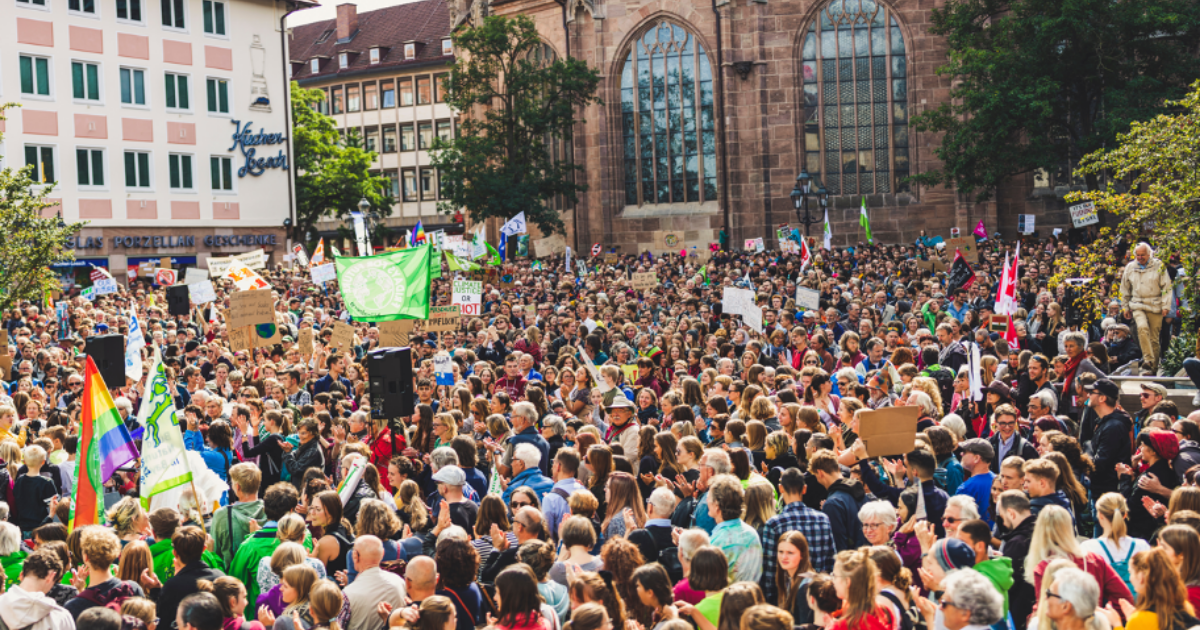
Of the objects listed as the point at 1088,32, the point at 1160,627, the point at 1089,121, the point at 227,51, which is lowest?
the point at 1160,627

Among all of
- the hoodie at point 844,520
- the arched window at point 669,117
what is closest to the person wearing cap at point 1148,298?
the hoodie at point 844,520

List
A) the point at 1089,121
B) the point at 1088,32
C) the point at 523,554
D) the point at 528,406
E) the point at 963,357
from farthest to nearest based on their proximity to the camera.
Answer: the point at 1089,121
the point at 1088,32
the point at 963,357
the point at 528,406
the point at 523,554

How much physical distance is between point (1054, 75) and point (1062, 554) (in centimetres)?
2748

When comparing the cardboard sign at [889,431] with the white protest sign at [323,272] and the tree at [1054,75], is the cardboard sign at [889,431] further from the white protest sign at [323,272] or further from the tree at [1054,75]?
the tree at [1054,75]

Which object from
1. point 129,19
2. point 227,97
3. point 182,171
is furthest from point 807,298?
point 227,97

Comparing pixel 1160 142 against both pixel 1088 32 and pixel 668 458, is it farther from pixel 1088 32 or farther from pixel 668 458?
pixel 1088 32

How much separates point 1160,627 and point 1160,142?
37.5 feet

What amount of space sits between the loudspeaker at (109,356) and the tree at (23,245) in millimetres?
9141

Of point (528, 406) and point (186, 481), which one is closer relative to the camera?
point (186, 481)

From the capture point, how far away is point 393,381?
10.4m

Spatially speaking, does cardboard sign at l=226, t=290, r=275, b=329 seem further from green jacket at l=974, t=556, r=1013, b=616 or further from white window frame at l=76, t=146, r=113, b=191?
white window frame at l=76, t=146, r=113, b=191

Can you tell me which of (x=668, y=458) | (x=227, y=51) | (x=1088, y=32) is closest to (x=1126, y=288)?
(x=668, y=458)

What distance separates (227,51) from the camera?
43719 millimetres

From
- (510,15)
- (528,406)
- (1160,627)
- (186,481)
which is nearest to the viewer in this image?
(1160,627)
